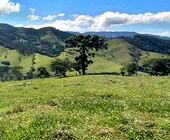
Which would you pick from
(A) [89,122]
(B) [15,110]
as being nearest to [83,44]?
(B) [15,110]

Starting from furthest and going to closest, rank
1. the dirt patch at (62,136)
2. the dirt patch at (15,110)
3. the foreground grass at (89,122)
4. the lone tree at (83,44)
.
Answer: the lone tree at (83,44), the dirt patch at (15,110), the foreground grass at (89,122), the dirt patch at (62,136)

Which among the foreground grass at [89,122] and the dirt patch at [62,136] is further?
the foreground grass at [89,122]

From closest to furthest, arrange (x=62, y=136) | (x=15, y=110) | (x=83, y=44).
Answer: (x=62, y=136) → (x=15, y=110) → (x=83, y=44)

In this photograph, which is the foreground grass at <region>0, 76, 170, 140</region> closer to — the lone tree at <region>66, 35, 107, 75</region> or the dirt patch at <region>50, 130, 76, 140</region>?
the dirt patch at <region>50, 130, 76, 140</region>

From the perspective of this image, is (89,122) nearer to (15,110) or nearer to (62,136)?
(62,136)

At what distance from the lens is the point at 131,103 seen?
117ft

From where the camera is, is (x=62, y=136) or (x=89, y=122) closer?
(x=62, y=136)

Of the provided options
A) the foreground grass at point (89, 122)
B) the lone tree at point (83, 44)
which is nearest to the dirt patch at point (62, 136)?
the foreground grass at point (89, 122)

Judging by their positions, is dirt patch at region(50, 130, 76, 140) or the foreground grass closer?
dirt patch at region(50, 130, 76, 140)

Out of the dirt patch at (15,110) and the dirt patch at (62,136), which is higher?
the dirt patch at (62,136)

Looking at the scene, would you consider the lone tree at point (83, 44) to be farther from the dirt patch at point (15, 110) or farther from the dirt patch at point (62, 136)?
the dirt patch at point (62, 136)

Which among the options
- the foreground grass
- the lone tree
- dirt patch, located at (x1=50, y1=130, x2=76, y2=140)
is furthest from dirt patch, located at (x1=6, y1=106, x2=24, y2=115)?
the lone tree

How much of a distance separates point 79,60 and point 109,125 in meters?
102

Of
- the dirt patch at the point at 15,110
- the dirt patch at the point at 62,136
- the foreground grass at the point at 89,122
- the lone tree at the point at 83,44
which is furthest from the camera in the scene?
the lone tree at the point at 83,44
